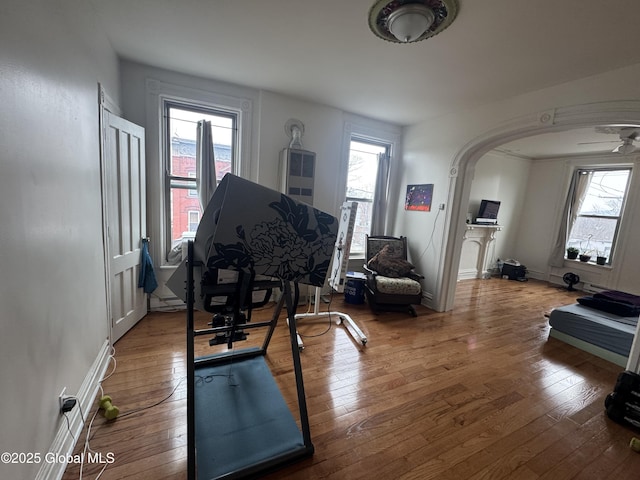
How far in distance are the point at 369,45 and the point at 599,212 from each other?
5921mm

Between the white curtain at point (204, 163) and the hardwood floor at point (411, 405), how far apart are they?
57.6 inches

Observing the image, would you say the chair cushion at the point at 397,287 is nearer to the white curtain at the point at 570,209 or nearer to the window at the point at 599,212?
the white curtain at the point at 570,209

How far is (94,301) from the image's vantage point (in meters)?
1.97

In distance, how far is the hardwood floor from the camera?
1.48 meters

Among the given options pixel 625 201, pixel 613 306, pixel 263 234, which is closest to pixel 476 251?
pixel 625 201

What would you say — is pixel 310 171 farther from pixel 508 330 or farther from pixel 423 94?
pixel 508 330

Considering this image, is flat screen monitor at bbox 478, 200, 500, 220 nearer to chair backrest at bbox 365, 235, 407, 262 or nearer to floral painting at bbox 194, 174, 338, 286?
chair backrest at bbox 365, 235, 407, 262

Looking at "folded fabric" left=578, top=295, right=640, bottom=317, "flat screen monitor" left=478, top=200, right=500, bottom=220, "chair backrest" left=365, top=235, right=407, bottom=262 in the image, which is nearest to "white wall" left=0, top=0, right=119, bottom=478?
"chair backrest" left=365, top=235, right=407, bottom=262

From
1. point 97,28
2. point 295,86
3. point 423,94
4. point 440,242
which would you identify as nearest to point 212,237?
point 97,28

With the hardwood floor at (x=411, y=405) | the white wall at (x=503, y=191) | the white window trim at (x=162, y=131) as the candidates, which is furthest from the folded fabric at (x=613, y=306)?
the white window trim at (x=162, y=131)

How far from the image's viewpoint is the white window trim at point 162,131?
2.88 meters

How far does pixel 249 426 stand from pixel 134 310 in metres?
1.91

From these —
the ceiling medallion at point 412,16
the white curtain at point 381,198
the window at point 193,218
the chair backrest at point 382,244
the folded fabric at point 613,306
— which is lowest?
the folded fabric at point 613,306

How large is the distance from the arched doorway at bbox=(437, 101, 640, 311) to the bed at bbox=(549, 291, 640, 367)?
3.94ft
